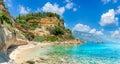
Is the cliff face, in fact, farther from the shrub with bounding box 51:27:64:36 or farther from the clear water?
the shrub with bounding box 51:27:64:36

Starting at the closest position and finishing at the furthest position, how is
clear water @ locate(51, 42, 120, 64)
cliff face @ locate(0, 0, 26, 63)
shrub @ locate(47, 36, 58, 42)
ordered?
cliff face @ locate(0, 0, 26, 63)
clear water @ locate(51, 42, 120, 64)
shrub @ locate(47, 36, 58, 42)

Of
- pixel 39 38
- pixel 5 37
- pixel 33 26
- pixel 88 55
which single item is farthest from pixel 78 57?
pixel 33 26

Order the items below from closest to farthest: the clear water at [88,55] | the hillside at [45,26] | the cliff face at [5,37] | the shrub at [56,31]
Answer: the cliff face at [5,37]
the clear water at [88,55]
the hillside at [45,26]
the shrub at [56,31]

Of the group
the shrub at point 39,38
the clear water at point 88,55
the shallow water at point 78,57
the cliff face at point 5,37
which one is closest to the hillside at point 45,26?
the shrub at point 39,38

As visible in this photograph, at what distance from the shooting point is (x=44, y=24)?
10294 centimetres

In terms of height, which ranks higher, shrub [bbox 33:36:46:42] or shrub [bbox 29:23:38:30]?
shrub [bbox 29:23:38:30]

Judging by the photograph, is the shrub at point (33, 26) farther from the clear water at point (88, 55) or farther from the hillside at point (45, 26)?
the clear water at point (88, 55)

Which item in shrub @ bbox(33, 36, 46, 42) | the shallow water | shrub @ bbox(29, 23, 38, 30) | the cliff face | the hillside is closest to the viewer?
the cliff face

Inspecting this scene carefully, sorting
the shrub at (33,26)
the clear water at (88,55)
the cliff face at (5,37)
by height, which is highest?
the shrub at (33,26)

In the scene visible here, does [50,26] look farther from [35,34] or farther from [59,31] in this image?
[35,34]

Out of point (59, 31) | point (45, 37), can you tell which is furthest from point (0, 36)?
point (59, 31)

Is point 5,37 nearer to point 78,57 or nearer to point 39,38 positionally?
point 78,57

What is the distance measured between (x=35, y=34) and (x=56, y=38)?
9.53 meters

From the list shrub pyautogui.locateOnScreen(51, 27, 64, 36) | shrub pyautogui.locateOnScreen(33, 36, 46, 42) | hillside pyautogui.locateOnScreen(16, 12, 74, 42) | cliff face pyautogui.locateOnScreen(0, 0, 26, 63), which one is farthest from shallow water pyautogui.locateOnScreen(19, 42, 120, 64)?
shrub pyautogui.locateOnScreen(51, 27, 64, 36)
